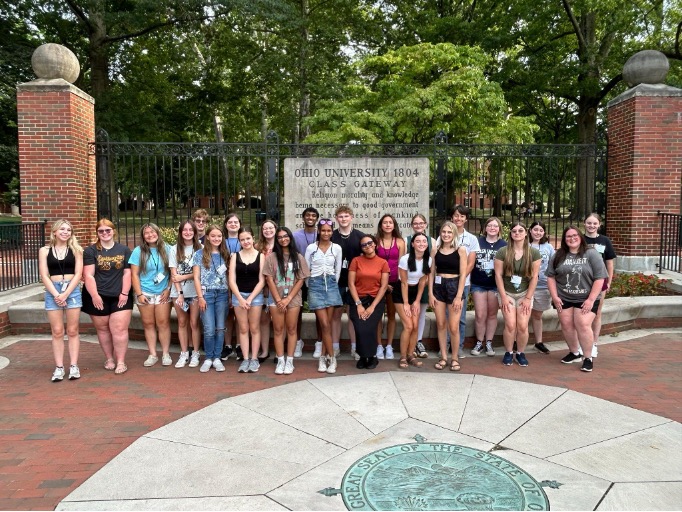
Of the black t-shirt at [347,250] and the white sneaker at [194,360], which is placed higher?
the black t-shirt at [347,250]

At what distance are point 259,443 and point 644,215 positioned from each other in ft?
29.2

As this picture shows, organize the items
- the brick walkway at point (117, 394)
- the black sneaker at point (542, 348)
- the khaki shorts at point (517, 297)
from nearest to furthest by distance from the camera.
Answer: the brick walkway at point (117, 394)
the khaki shorts at point (517, 297)
the black sneaker at point (542, 348)

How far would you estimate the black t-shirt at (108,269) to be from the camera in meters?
5.64

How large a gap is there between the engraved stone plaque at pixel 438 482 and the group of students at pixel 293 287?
211 centimetres

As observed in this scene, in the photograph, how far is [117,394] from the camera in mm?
5031

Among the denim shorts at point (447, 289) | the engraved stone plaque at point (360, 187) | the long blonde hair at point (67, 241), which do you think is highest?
the engraved stone plaque at point (360, 187)

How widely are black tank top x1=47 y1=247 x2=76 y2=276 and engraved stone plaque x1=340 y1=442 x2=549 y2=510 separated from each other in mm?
3784

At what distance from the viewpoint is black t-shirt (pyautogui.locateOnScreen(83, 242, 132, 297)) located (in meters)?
5.64

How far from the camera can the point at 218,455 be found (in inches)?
145

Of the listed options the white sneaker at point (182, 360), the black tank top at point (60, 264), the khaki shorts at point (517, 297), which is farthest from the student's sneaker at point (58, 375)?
the khaki shorts at point (517, 297)

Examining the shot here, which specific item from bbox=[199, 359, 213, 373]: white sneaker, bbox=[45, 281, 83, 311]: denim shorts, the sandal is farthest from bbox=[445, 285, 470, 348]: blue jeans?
bbox=[45, 281, 83, 311]: denim shorts

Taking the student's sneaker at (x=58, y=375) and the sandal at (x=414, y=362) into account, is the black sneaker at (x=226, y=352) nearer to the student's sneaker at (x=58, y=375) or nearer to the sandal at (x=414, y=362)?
the student's sneaker at (x=58, y=375)

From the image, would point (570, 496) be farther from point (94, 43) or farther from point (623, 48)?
point (623, 48)

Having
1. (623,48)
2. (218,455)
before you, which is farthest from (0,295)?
(623,48)
